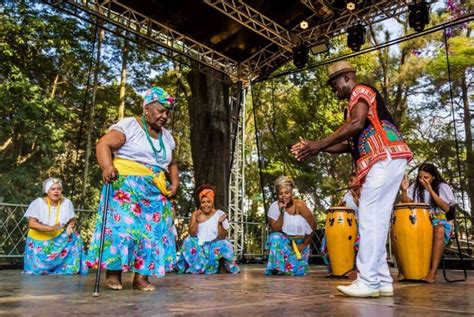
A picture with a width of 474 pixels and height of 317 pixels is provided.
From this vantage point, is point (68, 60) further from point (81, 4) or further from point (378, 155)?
point (378, 155)

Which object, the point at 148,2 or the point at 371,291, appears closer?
the point at 371,291

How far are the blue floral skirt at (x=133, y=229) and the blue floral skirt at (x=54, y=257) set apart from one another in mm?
2412

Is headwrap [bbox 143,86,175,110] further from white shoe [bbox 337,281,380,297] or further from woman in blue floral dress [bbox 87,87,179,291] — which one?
white shoe [bbox 337,281,380,297]

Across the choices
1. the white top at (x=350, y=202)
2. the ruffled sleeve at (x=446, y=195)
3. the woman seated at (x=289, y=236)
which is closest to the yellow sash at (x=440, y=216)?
the ruffled sleeve at (x=446, y=195)

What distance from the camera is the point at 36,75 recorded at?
1305cm

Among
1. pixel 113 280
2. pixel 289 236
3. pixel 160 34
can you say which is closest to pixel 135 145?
pixel 113 280

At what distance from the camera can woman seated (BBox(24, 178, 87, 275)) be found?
5652 millimetres

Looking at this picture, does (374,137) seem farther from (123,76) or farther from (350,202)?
(123,76)

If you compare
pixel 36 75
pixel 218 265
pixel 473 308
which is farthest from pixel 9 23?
pixel 473 308

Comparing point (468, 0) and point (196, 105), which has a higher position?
point (468, 0)

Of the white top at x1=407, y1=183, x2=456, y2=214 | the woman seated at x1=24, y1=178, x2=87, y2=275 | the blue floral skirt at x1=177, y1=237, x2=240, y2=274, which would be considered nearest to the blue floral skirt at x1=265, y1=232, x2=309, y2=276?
the blue floral skirt at x1=177, y1=237, x2=240, y2=274

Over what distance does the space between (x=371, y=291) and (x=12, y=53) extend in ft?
38.8

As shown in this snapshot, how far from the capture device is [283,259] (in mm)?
5621

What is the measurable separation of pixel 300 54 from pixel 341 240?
3.52m
